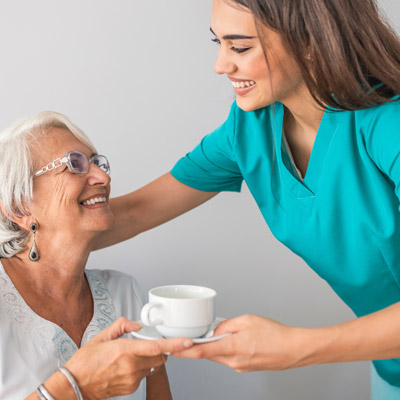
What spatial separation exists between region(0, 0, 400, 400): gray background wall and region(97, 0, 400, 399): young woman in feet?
1.69

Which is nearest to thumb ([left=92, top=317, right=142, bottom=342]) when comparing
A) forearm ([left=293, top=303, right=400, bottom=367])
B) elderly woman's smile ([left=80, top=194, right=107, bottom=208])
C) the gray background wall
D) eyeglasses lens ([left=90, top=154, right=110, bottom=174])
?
forearm ([left=293, top=303, right=400, bottom=367])

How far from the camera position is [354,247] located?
4.50 ft

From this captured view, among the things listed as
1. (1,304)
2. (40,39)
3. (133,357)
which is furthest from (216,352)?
(40,39)

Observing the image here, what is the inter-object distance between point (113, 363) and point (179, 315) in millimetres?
228

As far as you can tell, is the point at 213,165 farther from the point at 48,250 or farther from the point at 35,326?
the point at 35,326

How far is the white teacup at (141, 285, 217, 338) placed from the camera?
1.05 m

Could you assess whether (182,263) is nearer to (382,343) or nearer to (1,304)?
(1,304)

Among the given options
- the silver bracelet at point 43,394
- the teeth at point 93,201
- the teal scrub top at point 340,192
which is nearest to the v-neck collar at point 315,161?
the teal scrub top at point 340,192

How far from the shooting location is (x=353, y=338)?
1.09m

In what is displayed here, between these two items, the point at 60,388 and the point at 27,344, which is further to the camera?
the point at 27,344

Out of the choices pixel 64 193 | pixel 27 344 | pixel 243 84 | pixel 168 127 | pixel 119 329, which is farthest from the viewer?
pixel 168 127

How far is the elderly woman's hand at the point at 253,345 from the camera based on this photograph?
41.9 inches

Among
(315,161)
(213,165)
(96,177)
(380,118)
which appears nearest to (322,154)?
(315,161)

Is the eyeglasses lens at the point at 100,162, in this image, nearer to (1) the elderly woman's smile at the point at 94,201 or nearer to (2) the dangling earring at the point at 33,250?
(1) the elderly woman's smile at the point at 94,201
